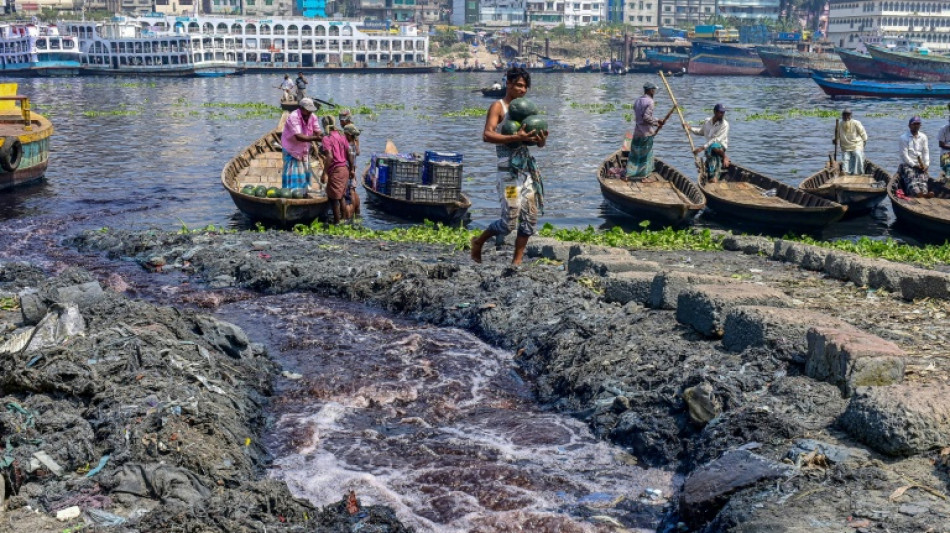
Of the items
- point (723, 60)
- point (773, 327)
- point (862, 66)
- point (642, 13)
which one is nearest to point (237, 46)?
point (723, 60)

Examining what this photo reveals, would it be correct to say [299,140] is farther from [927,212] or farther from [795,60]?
[795,60]

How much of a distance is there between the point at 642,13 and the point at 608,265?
145m

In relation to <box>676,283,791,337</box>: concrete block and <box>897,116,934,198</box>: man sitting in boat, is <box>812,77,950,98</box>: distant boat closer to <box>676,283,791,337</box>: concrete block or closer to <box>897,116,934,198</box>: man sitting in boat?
<box>897,116,934,198</box>: man sitting in boat

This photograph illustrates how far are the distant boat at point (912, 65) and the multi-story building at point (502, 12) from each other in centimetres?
6668

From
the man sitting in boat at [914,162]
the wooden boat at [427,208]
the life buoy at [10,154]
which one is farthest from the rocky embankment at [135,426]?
the life buoy at [10,154]

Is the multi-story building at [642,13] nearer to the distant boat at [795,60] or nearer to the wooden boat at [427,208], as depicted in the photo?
the distant boat at [795,60]

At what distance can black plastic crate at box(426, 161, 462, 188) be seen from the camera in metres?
16.6

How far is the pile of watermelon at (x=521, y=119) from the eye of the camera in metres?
8.99

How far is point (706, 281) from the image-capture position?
8195 mm

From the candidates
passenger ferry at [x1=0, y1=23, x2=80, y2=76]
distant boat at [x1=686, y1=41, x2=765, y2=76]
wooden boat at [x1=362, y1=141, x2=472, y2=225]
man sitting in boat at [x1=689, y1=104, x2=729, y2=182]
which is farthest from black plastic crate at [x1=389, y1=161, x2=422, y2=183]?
distant boat at [x1=686, y1=41, x2=765, y2=76]

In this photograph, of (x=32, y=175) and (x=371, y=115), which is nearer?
(x=32, y=175)

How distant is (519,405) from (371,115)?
123 ft

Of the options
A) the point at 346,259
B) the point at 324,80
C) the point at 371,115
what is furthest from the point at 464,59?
the point at 346,259

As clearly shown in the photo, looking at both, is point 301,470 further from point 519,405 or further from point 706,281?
point 706,281
